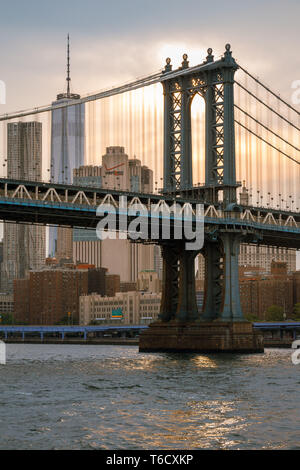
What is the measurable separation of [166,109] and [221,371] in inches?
1597

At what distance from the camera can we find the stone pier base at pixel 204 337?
9906 centimetres

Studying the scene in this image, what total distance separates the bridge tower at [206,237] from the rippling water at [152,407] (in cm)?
1789

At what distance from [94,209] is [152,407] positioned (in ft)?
134

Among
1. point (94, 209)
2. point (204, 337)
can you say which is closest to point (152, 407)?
point (94, 209)

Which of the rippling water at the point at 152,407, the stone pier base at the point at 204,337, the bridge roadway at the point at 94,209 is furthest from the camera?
the stone pier base at the point at 204,337

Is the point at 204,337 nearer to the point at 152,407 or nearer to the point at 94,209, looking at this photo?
the point at 94,209

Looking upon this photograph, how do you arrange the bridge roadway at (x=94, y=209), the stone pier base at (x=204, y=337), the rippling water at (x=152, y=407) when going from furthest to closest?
1. the stone pier base at (x=204, y=337)
2. the bridge roadway at (x=94, y=209)
3. the rippling water at (x=152, y=407)

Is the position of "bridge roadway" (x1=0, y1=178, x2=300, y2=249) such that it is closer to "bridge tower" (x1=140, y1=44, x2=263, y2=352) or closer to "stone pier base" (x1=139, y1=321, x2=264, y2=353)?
"bridge tower" (x1=140, y1=44, x2=263, y2=352)

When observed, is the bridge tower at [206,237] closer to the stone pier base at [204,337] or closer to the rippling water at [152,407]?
the stone pier base at [204,337]

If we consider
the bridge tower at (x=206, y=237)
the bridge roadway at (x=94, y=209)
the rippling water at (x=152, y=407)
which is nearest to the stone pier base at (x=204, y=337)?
the bridge tower at (x=206, y=237)

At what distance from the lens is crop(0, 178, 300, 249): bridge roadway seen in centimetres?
8756

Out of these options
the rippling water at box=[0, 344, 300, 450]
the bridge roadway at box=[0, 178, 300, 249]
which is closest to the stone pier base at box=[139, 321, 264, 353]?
the bridge roadway at box=[0, 178, 300, 249]

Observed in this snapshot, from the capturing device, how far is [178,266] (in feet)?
353
